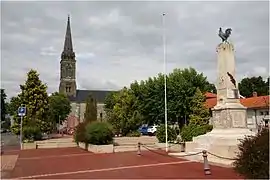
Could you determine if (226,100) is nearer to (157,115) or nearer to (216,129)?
(216,129)

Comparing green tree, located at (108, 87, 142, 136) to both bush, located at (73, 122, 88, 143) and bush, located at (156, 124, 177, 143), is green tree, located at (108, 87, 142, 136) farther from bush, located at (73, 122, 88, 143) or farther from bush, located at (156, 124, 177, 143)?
bush, located at (156, 124, 177, 143)

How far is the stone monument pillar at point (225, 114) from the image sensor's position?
1665 centimetres

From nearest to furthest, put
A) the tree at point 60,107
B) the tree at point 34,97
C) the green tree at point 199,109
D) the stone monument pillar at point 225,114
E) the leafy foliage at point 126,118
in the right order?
the stone monument pillar at point 225,114
the tree at point 34,97
the leafy foliage at point 126,118
the green tree at point 199,109
the tree at point 60,107

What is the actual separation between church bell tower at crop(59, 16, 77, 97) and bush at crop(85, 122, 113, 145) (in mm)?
89513

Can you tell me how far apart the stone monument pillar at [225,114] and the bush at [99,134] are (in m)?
6.71

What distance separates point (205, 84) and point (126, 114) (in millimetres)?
15174

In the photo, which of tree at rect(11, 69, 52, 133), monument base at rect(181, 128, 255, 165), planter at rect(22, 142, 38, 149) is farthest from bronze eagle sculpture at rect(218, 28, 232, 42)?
tree at rect(11, 69, 52, 133)

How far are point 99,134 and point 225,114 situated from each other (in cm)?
933

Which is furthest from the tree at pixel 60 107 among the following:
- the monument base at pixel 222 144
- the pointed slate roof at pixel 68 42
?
the monument base at pixel 222 144

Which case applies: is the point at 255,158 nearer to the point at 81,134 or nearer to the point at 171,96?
the point at 81,134

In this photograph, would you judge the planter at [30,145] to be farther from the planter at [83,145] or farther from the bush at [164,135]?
the bush at [164,135]

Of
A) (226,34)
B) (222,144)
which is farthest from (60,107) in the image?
(222,144)

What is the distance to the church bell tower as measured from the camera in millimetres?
112562

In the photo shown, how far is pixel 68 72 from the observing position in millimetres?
115312
